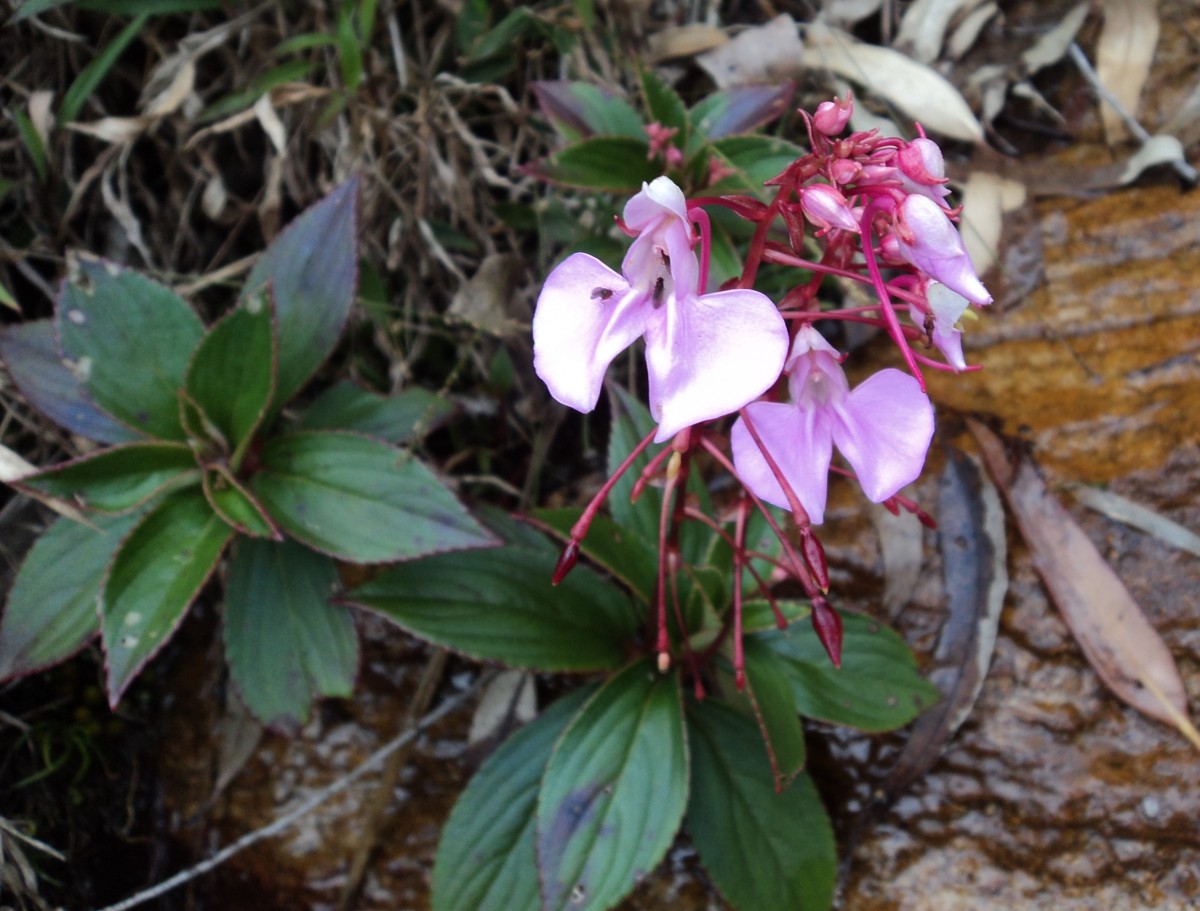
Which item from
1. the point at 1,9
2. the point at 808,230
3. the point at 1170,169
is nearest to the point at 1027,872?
the point at 808,230

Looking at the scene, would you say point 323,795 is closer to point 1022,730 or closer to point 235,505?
point 235,505

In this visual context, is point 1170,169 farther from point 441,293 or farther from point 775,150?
point 441,293

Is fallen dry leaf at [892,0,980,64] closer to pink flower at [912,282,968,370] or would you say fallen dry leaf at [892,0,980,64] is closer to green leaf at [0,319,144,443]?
pink flower at [912,282,968,370]

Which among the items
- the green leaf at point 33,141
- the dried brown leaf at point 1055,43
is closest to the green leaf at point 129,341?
the green leaf at point 33,141

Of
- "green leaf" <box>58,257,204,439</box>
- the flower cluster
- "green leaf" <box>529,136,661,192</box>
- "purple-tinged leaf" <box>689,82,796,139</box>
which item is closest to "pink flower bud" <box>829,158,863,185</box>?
the flower cluster

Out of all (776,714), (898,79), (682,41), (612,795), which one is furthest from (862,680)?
(682,41)

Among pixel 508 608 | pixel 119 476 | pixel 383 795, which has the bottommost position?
pixel 383 795
